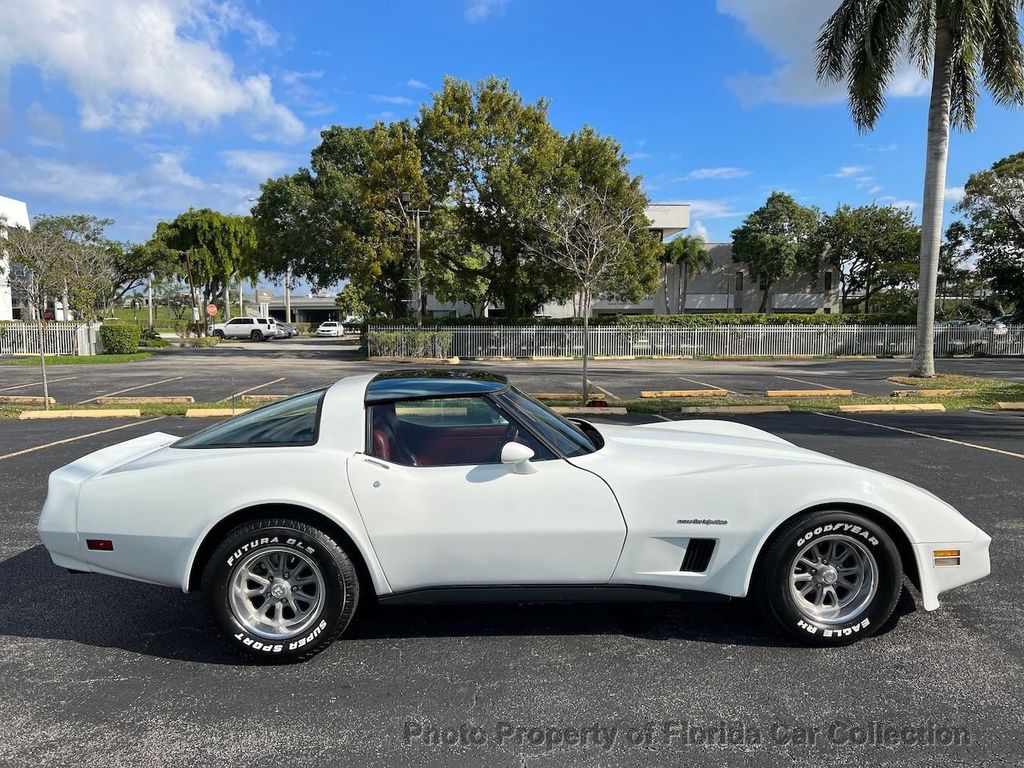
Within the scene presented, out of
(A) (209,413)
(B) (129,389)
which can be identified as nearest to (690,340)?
(B) (129,389)

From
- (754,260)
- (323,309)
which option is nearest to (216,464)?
(754,260)

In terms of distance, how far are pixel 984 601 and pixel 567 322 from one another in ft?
94.6

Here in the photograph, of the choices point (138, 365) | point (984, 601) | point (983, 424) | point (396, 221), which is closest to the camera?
point (984, 601)

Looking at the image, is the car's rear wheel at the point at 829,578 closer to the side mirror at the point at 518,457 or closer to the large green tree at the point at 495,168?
the side mirror at the point at 518,457

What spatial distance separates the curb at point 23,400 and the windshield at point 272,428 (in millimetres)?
11769

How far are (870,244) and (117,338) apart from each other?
4547 cm

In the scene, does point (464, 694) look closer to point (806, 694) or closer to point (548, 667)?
point (548, 667)

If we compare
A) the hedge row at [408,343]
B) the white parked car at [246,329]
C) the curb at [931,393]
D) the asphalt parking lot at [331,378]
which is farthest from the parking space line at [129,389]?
the white parked car at [246,329]

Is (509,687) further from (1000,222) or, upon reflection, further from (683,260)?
(683,260)

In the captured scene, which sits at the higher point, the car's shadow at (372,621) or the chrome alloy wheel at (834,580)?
the chrome alloy wheel at (834,580)

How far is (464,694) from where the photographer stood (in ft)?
9.34

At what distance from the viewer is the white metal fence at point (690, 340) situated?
30.7 m

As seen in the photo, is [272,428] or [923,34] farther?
[923,34]

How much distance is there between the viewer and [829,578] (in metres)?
3.18
